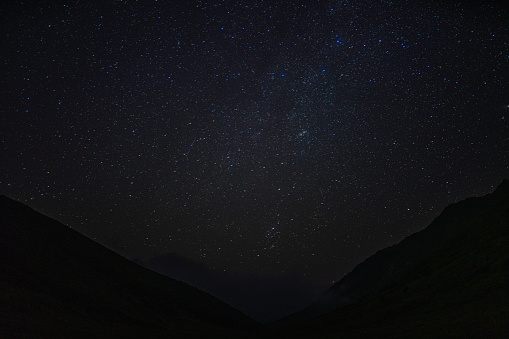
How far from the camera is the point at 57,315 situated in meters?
79.1

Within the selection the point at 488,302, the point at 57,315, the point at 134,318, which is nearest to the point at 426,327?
the point at 488,302

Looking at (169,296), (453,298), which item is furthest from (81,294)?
(453,298)

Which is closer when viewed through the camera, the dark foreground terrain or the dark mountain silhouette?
the dark mountain silhouette

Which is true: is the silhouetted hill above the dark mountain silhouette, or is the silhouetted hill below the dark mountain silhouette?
above

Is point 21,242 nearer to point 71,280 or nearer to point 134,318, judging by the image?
point 71,280

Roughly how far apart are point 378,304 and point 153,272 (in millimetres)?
125855

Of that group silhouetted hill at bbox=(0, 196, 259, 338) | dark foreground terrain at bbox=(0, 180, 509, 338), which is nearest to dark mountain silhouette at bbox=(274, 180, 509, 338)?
dark foreground terrain at bbox=(0, 180, 509, 338)

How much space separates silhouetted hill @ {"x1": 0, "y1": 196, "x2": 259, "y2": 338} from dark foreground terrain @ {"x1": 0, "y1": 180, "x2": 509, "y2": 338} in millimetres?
425

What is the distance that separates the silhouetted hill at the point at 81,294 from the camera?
245ft

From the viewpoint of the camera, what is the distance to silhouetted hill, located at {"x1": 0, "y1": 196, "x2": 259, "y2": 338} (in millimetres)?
74688

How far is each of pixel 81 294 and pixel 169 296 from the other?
60.6 metres

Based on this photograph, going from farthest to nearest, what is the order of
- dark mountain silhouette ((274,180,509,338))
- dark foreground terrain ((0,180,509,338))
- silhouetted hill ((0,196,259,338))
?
silhouetted hill ((0,196,259,338)) → dark foreground terrain ((0,180,509,338)) → dark mountain silhouette ((274,180,509,338))

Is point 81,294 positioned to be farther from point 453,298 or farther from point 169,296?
point 453,298

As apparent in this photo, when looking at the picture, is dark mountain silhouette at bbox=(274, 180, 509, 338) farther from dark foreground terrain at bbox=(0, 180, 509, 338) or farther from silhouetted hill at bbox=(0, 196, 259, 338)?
silhouetted hill at bbox=(0, 196, 259, 338)
